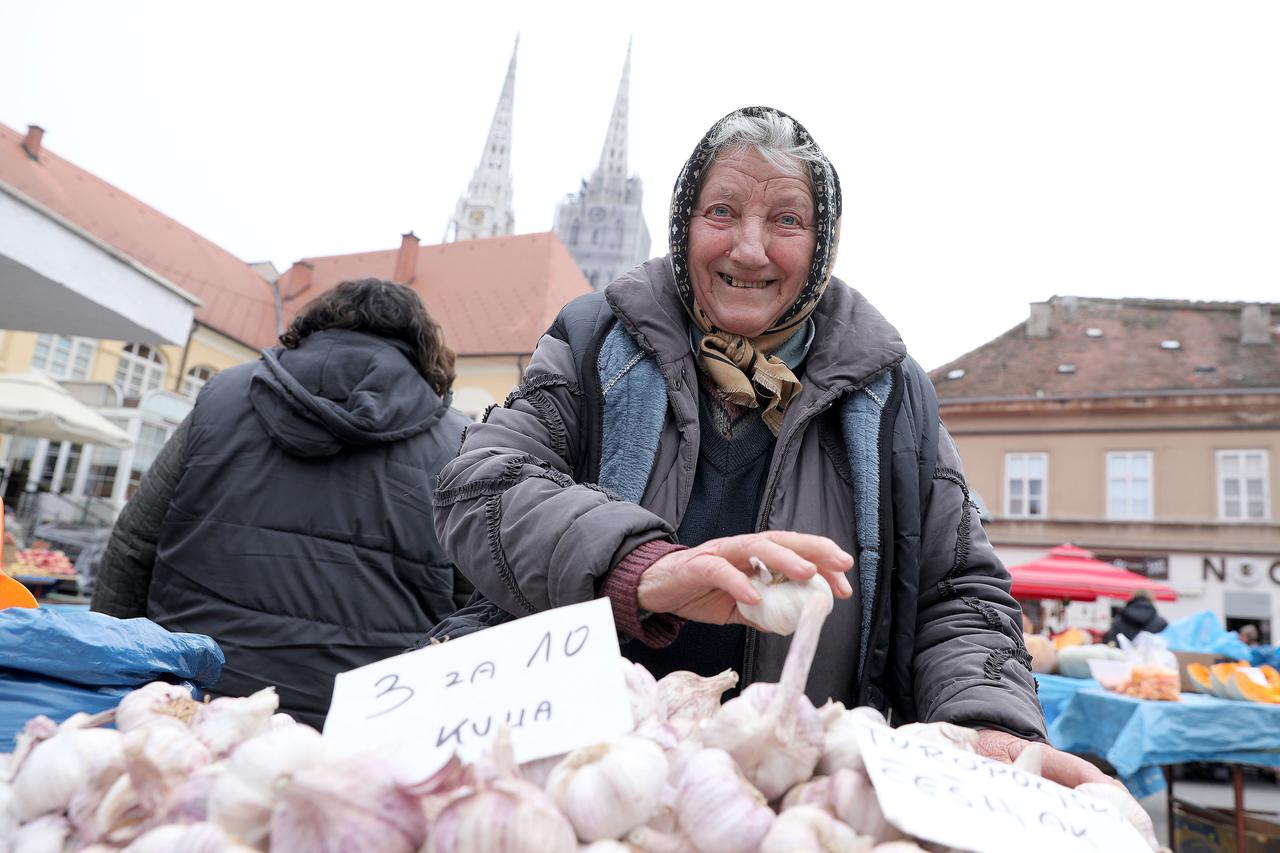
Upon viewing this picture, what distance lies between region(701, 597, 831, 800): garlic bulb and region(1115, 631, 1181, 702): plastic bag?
460cm

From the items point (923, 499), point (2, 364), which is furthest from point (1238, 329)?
point (2, 364)

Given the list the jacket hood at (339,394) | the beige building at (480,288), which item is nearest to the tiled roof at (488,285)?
the beige building at (480,288)

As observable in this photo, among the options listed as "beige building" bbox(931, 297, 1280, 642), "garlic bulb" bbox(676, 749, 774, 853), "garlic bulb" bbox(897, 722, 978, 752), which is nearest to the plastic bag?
"garlic bulb" bbox(897, 722, 978, 752)

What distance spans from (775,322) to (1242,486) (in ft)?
76.8

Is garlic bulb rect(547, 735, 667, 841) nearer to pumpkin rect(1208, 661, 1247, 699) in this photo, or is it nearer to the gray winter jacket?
the gray winter jacket

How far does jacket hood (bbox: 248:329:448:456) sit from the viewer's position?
2.46 metres

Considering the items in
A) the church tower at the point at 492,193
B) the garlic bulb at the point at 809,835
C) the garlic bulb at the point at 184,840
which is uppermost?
the church tower at the point at 492,193

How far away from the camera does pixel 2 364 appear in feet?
76.8

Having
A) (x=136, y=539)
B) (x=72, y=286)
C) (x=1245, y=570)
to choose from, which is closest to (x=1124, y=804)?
(x=136, y=539)

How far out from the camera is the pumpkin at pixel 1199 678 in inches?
195

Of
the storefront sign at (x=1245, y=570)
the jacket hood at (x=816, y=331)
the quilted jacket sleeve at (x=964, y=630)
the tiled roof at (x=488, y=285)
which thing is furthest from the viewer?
the tiled roof at (x=488, y=285)

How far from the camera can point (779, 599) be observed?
3.17 feet

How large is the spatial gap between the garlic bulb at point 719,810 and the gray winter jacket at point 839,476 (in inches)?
30.5

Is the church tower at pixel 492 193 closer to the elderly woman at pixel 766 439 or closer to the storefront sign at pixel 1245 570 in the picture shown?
the storefront sign at pixel 1245 570
